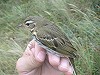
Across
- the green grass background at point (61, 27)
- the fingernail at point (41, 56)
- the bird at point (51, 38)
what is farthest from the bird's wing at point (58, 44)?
the green grass background at point (61, 27)

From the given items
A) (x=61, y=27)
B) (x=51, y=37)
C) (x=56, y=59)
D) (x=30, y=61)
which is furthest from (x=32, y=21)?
(x=61, y=27)

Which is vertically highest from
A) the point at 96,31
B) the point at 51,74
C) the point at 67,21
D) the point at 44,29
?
the point at 44,29

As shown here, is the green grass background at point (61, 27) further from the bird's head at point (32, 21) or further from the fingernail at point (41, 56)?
the fingernail at point (41, 56)

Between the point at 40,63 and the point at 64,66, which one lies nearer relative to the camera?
the point at 64,66

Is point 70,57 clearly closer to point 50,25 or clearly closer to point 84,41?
point 50,25

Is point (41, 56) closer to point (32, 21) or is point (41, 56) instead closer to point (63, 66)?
point (63, 66)

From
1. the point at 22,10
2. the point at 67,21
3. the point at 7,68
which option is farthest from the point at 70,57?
the point at 22,10

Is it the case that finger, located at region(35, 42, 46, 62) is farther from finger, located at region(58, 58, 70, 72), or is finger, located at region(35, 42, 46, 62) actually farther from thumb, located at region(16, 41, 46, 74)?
finger, located at region(58, 58, 70, 72)

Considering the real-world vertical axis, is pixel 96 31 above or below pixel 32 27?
below
